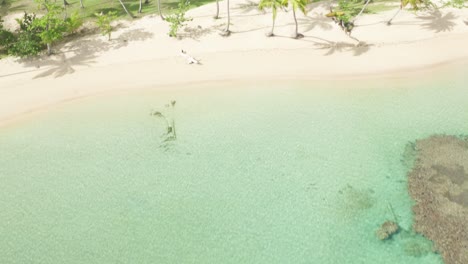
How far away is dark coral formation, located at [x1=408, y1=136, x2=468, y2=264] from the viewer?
60.8 ft

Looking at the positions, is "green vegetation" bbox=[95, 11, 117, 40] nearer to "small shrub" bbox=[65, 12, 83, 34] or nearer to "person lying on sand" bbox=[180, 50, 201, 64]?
"small shrub" bbox=[65, 12, 83, 34]

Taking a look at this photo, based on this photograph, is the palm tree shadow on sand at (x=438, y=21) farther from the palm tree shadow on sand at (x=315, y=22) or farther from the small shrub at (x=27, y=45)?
the small shrub at (x=27, y=45)

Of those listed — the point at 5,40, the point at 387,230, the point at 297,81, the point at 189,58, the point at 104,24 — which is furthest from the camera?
the point at 104,24

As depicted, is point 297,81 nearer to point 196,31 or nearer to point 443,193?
point 196,31

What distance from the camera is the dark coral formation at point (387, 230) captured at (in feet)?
63.0

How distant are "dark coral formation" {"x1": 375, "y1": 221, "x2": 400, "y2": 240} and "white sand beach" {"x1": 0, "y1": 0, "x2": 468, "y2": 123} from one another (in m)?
13.6

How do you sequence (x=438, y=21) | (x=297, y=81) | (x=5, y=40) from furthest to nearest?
(x=438, y=21)
(x=5, y=40)
(x=297, y=81)

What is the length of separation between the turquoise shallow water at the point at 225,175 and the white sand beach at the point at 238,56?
1584mm

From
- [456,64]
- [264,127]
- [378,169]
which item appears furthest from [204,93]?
[456,64]

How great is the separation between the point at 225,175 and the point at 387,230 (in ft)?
30.4

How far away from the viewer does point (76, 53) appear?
33031 millimetres

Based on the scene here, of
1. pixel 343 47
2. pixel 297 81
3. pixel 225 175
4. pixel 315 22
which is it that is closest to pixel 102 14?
pixel 315 22

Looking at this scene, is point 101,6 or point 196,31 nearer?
point 196,31

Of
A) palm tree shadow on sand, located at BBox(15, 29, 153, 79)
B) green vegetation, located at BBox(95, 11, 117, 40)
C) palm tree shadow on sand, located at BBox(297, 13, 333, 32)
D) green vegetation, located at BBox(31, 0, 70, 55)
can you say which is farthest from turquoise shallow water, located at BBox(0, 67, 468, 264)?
green vegetation, located at BBox(95, 11, 117, 40)
